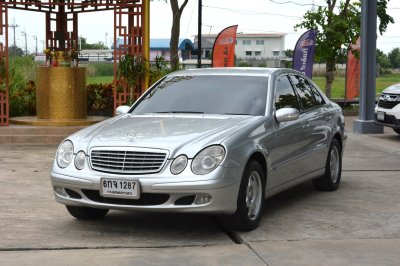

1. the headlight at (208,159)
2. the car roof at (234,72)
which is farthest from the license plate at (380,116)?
the headlight at (208,159)

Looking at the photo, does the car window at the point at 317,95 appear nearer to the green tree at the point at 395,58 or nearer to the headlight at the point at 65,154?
the headlight at the point at 65,154

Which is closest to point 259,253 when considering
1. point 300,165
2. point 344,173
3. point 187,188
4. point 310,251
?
point 310,251

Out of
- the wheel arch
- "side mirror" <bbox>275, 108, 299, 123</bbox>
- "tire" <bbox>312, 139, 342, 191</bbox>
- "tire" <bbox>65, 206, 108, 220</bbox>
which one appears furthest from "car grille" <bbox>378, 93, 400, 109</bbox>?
"tire" <bbox>65, 206, 108, 220</bbox>

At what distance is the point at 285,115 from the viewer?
705cm

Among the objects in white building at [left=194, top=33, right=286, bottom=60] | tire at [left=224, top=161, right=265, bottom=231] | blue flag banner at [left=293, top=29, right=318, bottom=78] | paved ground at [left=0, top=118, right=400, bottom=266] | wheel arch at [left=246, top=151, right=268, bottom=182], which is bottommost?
paved ground at [left=0, top=118, right=400, bottom=266]

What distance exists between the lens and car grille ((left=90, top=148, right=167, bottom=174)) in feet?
19.9

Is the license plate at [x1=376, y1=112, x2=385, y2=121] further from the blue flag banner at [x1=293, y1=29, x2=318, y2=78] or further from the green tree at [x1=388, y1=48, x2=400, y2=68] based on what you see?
the green tree at [x1=388, y1=48, x2=400, y2=68]

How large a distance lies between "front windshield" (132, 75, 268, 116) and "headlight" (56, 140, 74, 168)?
47.1 inches

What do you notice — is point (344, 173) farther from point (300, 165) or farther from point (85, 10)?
point (85, 10)

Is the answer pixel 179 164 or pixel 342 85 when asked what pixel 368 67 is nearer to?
pixel 179 164

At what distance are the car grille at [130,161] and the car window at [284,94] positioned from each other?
6.03 ft

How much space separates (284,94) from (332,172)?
1598 mm

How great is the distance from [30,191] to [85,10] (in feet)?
27.0

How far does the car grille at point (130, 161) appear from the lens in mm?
6059
